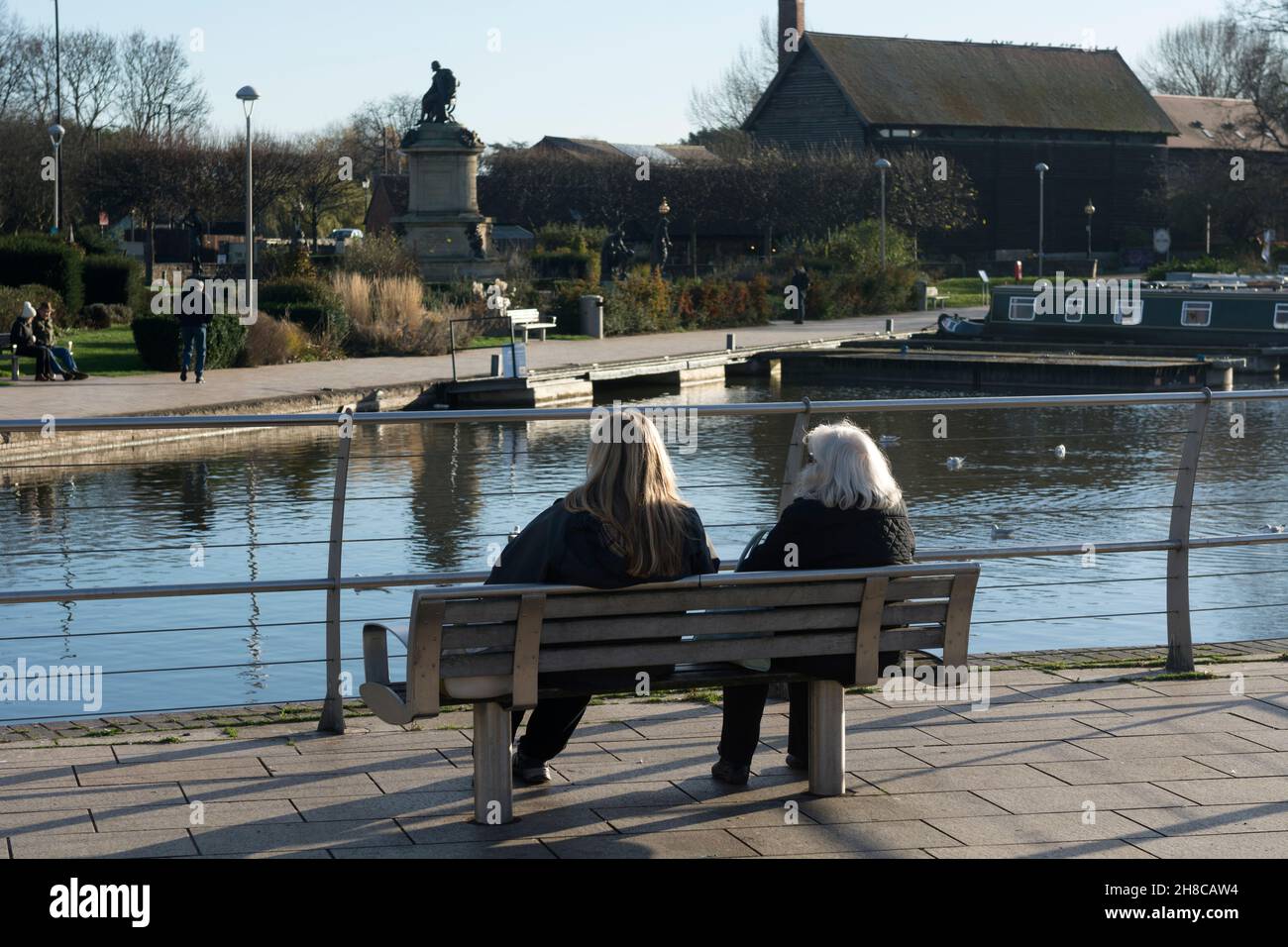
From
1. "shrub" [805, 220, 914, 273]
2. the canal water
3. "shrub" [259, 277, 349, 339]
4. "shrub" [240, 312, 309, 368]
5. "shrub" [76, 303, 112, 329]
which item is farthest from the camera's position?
"shrub" [805, 220, 914, 273]

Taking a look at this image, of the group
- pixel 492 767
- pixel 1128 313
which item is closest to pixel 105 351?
pixel 1128 313

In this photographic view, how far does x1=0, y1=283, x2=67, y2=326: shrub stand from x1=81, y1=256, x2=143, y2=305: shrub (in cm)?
223

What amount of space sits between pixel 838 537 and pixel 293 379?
911 inches

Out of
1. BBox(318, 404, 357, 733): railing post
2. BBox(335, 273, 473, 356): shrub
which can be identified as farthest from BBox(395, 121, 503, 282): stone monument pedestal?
BBox(318, 404, 357, 733): railing post

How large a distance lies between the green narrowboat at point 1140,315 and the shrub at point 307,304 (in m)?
18.0

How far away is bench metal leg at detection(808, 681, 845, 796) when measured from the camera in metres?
5.70

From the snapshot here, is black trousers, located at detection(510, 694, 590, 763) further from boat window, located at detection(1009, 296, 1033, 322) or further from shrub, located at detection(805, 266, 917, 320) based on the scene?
shrub, located at detection(805, 266, 917, 320)

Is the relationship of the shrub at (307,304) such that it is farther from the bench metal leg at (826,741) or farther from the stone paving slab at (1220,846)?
the stone paving slab at (1220,846)

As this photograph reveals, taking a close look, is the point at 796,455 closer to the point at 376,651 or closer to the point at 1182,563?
the point at 1182,563

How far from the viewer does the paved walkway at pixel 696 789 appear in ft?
17.0

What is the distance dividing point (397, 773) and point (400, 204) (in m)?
67.0

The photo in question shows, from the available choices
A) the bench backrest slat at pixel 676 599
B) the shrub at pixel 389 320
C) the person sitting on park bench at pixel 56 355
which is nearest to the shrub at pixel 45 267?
the shrub at pixel 389 320

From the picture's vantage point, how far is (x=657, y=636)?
5297 millimetres
